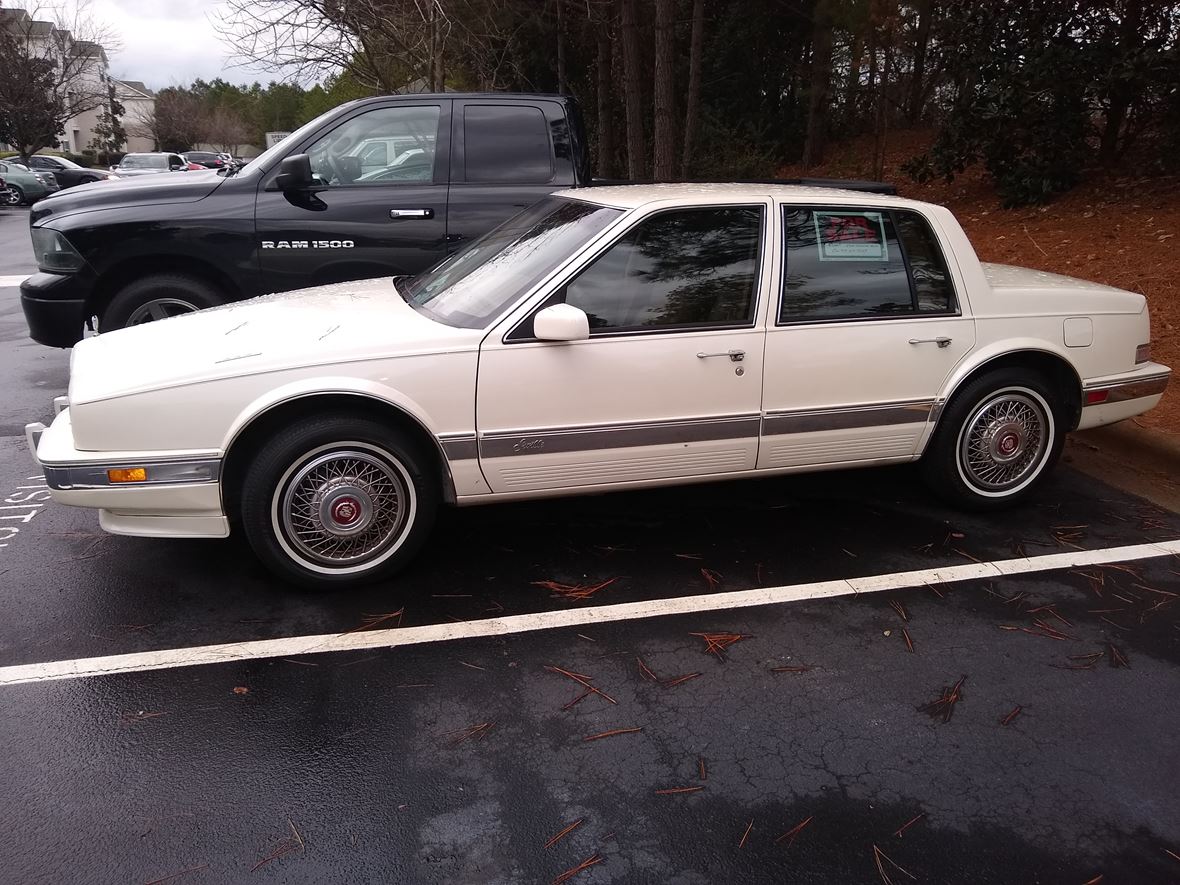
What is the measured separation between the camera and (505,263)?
13.6ft

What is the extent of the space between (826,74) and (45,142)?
39583 millimetres

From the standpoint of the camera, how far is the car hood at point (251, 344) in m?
3.49

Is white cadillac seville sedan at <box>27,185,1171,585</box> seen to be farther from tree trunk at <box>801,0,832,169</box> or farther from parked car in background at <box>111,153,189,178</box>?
parked car in background at <box>111,153,189,178</box>

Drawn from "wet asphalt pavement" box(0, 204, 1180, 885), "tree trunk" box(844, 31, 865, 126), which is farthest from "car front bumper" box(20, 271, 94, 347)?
"tree trunk" box(844, 31, 865, 126)

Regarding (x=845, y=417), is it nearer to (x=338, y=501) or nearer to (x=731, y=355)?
(x=731, y=355)

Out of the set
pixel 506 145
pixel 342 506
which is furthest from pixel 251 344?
pixel 506 145

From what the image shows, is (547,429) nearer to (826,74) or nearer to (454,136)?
(454,136)

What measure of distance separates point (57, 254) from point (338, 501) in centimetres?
345

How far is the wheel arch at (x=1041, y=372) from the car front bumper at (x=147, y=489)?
10.7 feet

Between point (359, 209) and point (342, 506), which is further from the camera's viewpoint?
point (359, 209)

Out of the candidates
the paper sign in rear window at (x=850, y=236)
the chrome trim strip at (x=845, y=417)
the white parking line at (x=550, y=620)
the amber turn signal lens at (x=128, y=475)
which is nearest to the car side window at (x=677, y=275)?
the paper sign in rear window at (x=850, y=236)

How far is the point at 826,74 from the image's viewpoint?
16.3m

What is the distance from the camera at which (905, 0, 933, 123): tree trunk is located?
11.0 metres

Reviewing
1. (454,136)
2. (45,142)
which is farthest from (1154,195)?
(45,142)
